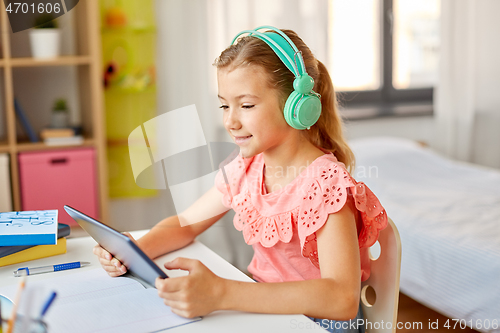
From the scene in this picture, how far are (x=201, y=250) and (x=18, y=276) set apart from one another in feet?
A: 1.15

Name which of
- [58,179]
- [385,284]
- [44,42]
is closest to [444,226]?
[385,284]

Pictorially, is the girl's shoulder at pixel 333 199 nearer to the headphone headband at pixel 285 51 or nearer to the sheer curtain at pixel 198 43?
the headphone headband at pixel 285 51

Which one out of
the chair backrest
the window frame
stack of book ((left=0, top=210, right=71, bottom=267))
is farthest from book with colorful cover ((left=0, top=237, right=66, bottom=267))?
the window frame

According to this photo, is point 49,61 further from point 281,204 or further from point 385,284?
point 385,284

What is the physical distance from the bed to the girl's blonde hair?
0.83 metres

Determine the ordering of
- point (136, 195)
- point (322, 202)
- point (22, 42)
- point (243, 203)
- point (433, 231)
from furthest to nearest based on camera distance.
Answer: point (136, 195)
point (22, 42)
point (433, 231)
point (243, 203)
point (322, 202)

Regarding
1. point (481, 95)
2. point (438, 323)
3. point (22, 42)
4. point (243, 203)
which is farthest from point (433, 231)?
point (22, 42)

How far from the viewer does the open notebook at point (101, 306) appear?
2.23 feet

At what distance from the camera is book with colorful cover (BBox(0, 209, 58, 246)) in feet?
2.93

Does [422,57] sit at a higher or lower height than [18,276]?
higher

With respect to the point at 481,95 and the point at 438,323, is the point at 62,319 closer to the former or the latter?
the point at 438,323

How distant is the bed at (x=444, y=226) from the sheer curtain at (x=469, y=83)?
1.78 ft

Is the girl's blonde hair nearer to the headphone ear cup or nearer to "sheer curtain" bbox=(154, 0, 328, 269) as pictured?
the headphone ear cup

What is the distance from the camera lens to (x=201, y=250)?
1044mm
